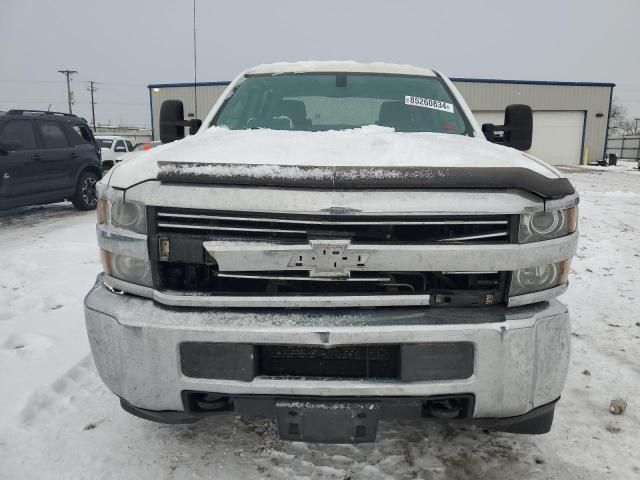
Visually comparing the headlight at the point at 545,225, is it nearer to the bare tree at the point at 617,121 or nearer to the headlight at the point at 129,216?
the headlight at the point at 129,216

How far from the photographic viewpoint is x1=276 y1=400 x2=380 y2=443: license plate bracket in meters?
1.57

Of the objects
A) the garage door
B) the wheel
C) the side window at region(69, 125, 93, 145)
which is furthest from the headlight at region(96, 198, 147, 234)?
the garage door

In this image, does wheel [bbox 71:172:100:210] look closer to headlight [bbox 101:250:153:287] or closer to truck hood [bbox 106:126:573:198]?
headlight [bbox 101:250:153:287]

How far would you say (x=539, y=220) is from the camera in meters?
1.62

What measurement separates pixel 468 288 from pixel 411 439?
891 millimetres

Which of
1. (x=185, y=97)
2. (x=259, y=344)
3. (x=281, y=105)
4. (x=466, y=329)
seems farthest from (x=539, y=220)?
(x=185, y=97)

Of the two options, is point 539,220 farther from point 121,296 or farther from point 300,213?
point 121,296

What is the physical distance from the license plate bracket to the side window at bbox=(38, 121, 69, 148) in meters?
8.55

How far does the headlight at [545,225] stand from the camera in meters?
1.60

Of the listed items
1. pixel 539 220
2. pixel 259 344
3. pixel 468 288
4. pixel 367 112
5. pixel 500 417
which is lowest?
pixel 500 417

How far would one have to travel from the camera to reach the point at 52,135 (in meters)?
8.46

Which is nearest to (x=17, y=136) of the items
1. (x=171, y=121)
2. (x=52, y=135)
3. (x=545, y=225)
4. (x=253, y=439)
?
(x=52, y=135)

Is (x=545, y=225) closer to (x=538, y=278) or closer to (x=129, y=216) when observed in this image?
(x=538, y=278)

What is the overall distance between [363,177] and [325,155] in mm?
236
